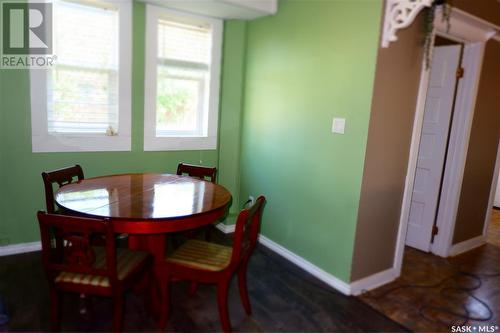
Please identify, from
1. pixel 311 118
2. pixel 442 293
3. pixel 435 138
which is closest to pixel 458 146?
pixel 435 138

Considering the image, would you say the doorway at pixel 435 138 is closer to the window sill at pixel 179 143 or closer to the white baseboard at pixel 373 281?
the white baseboard at pixel 373 281

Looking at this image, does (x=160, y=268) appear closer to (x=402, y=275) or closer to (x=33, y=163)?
(x=33, y=163)

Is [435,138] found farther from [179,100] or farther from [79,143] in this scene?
[79,143]

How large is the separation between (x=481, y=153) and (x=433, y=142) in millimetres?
556

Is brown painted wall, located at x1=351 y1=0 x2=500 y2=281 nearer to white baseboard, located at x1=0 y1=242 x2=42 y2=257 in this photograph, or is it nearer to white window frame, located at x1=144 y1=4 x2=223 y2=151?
white window frame, located at x1=144 y1=4 x2=223 y2=151

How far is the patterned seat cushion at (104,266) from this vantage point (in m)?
1.70

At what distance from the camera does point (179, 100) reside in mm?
3416

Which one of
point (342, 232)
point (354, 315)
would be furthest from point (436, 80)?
point (354, 315)

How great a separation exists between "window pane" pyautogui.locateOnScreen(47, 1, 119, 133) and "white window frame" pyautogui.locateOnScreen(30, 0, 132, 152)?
5cm

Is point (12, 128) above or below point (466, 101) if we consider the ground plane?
below

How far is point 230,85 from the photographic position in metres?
3.50

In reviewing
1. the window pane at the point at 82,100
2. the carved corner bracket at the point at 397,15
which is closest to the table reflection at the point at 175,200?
the window pane at the point at 82,100

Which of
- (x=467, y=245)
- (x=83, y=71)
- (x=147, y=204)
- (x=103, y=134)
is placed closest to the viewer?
(x=147, y=204)

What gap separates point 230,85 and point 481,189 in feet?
9.28
